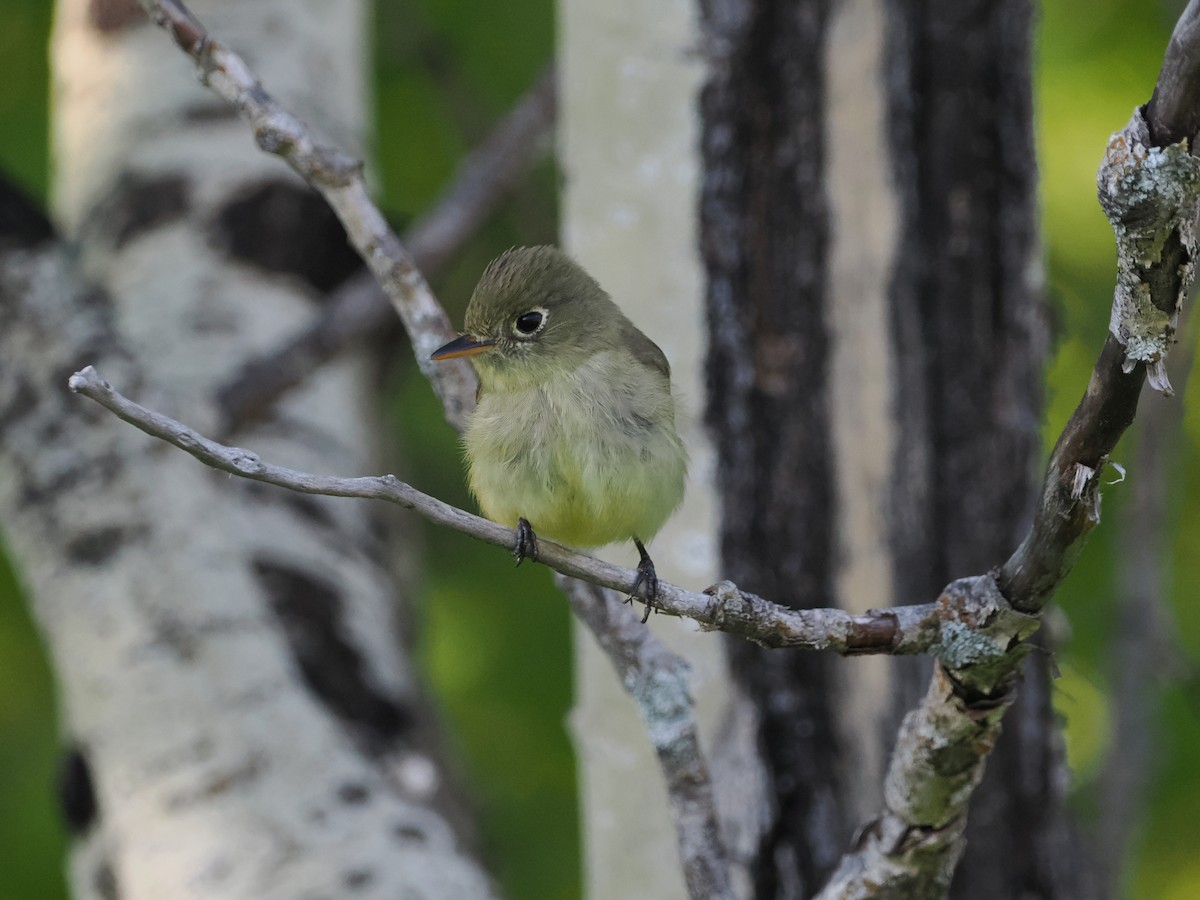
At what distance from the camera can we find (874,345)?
3973 millimetres

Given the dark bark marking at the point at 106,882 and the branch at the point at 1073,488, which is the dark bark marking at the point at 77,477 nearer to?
the dark bark marking at the point at 106,882

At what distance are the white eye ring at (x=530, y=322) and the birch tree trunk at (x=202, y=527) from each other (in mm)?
982

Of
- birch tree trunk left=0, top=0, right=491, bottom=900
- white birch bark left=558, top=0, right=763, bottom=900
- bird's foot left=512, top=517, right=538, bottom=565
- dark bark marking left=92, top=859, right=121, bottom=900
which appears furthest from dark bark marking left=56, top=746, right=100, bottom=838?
bird's foot left=512, top=517, right=538, bottom=565

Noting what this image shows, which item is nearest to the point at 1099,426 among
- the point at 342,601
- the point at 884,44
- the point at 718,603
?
the point at 718,603

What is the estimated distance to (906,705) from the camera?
12.5 ft

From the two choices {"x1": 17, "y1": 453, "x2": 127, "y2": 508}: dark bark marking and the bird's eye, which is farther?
{"x1": 17, "y1": 453, "x2": 127, "y2": 508}: dark bark marking

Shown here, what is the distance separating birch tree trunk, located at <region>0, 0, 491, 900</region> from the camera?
346 centimetres

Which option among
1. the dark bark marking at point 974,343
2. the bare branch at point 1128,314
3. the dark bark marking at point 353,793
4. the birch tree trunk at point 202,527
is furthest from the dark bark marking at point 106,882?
the bare branch at point 1128,314

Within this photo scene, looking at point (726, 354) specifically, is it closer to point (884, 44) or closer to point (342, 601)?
point (884, 44)

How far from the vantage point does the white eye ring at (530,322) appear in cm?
356

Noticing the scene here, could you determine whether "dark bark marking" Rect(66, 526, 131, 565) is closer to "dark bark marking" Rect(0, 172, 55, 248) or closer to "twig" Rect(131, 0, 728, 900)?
"dark bark marking" Rect(0, 172, 55, 248)

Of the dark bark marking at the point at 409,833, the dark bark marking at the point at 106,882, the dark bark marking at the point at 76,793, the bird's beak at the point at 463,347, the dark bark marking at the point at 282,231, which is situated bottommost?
the dark bark marking at the point at 409,833

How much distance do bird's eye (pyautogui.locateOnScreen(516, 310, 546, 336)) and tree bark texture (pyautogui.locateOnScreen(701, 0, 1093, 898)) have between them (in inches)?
20.0

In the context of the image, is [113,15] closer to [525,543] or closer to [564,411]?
[564,411]
